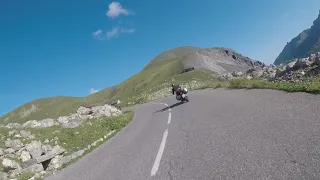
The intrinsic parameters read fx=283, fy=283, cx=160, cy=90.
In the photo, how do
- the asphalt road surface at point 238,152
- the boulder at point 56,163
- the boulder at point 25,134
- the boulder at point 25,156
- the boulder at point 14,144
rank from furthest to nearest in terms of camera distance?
1. the boulder at point 25,134
2. the boulder at point 14,144
3. the boulder at point 25,156
4. the boulder at point 56,163
5. the asphalt road surface at point 238,152

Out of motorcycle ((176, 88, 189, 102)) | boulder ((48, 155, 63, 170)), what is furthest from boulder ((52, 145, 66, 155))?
motorcycle ((176, 88, 189, 102))

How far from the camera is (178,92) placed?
2667 centimetres

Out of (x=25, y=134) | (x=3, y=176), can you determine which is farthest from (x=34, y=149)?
(x=25, y=134)

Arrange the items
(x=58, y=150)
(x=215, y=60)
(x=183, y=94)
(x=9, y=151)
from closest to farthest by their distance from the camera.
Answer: (x=9, y=151) < (x=58, y=150) < (x=183, y=94) < (x=215, y=60)

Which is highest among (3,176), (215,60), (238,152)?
(215,60)

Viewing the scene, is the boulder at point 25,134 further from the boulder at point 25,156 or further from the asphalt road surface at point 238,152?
the asphalt road surface at point 238,152

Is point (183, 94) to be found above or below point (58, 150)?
above

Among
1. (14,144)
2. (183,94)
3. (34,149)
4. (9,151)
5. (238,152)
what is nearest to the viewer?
(238,152)

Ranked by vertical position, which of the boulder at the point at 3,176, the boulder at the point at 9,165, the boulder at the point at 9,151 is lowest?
the boulder at the point at 3,176

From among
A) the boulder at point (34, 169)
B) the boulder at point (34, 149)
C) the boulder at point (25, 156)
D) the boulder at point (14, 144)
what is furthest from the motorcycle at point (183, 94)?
the boulder at point (34, 169)

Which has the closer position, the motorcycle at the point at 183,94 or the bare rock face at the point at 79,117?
the bare rock face at the point at 79,117

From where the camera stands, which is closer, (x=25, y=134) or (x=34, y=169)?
(x=34, y=169)

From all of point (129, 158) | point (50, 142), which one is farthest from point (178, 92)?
point (129, 158)

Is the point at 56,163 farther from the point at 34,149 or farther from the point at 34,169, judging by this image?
the point at 34,149
